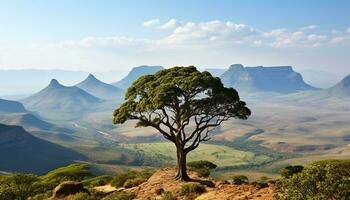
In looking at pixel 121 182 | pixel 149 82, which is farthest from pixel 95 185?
pixel 149 82


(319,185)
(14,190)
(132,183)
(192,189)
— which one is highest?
(319,185)

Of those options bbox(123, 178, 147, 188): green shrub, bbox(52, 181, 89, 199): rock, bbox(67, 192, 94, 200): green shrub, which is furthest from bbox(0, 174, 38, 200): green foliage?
bbox(123, 178, 147, 188): green shrub

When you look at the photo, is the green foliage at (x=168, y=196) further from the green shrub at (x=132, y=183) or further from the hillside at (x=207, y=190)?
the green shrub at (x=132, y=183)

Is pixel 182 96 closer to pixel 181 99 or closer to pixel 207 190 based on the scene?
pixel 181 99

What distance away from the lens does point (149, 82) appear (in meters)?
51.8

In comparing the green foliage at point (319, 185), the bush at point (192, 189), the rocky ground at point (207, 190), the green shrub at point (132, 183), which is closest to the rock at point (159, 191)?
the rocky ground at point (207, 190)

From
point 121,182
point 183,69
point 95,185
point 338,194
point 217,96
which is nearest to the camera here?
point 338,194

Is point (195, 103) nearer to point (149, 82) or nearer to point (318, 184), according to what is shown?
point (149, 82)

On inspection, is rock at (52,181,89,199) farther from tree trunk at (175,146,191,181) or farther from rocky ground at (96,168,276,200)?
tree trunk at (175,146,191,181)

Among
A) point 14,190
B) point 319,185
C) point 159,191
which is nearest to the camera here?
point 319,185

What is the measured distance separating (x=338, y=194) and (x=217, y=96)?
26.1 meters

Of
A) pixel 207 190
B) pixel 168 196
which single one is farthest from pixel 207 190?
pixel 168 196

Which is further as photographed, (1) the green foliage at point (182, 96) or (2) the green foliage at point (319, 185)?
(1) the green foliage at point (182, 96)

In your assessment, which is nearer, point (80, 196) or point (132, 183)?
point (80, 196)
